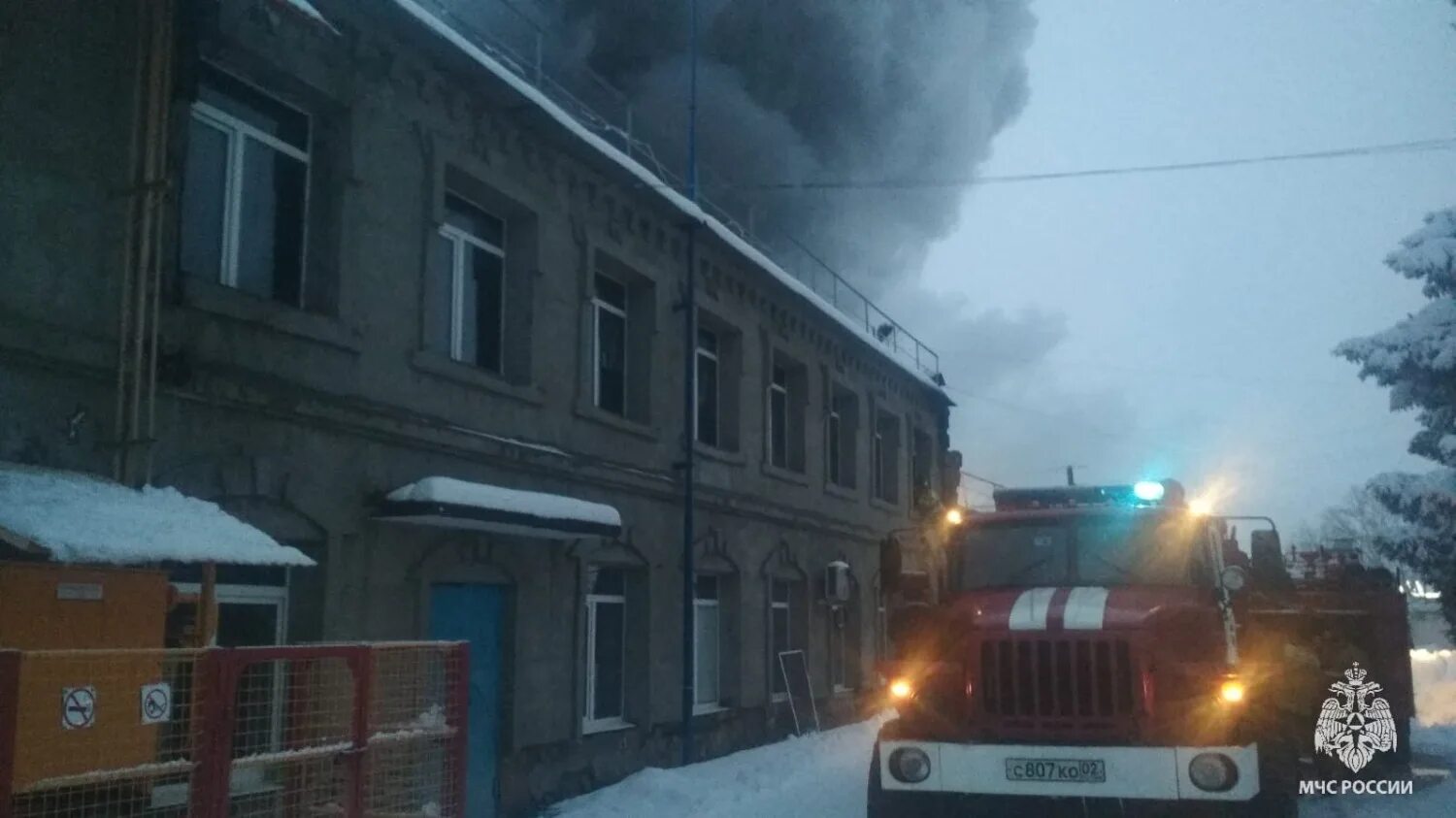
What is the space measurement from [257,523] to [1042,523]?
19.6ft

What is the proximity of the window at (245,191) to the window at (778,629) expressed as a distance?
9.87m

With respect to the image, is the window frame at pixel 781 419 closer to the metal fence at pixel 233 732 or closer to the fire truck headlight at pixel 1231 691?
the fire truck headlight at pixel 1231 691

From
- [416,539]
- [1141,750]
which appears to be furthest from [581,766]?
[1141,750]

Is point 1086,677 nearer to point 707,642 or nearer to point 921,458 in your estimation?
point 707,642

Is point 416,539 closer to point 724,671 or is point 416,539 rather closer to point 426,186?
point 426,186

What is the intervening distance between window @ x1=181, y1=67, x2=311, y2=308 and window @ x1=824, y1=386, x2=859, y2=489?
12.9m

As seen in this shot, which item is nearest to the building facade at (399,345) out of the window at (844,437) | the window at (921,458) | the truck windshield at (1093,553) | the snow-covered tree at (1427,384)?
the truck windshield at (1093,553)

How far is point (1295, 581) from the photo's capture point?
15.0 m

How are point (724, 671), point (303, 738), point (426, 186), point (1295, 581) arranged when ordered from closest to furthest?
point (303, 738) → point (426, 186) → point (1295, 581) → point (724, 671)

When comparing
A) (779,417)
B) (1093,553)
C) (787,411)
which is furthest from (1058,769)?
(787,411)

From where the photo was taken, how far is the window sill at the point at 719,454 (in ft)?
52.6

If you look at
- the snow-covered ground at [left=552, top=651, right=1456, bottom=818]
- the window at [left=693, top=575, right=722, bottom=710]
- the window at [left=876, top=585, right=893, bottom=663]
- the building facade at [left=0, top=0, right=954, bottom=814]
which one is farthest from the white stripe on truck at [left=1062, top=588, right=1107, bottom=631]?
the window at [left=876, top=585, right=893, bottom=663]

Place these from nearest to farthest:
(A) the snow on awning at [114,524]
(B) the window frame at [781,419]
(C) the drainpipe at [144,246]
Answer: (A) the snow on awning at [114,524] → (C) the drainpipe at [144,246] → (B) the window frame at [781,419]

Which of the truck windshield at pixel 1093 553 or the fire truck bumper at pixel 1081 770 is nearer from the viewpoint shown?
the fire truck bumper at pixel 1081 770
